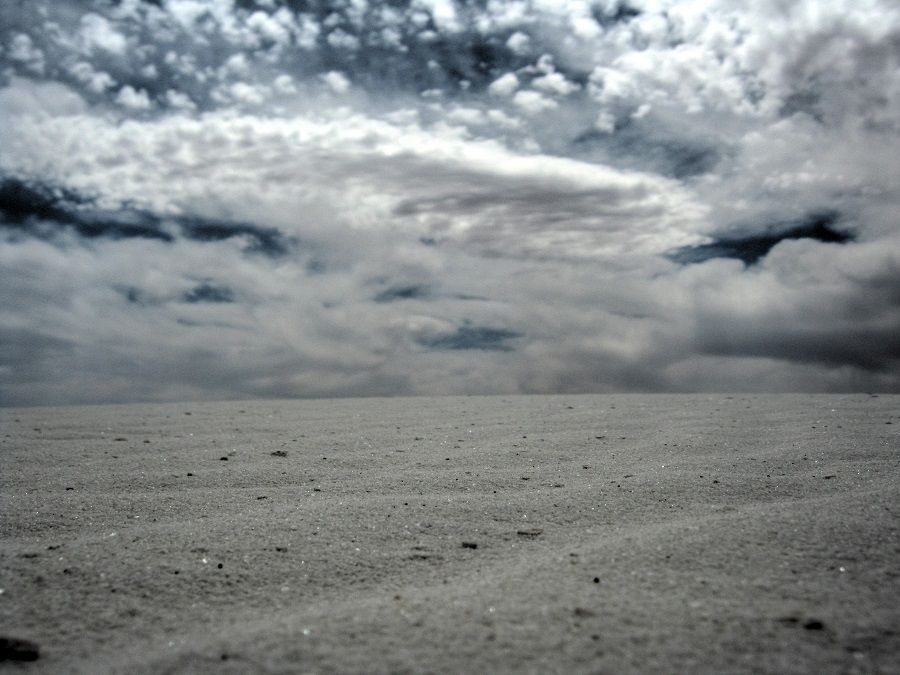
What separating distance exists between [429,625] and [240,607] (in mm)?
596

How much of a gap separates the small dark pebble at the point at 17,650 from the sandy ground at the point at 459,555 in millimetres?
11

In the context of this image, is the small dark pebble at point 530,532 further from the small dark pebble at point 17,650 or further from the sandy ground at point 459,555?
the small dark pebble at point 17,650

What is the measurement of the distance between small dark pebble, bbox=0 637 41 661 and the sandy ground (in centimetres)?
1

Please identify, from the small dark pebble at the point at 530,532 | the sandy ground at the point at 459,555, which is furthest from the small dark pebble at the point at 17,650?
the small dark pebble at the point at 530,532

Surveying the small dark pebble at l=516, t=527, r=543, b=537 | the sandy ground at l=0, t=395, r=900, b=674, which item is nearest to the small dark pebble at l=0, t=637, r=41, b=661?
the sandy ground at l=0, t=395, r=900, b=674

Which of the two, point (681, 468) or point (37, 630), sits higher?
point (681, 468)

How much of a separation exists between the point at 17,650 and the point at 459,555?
1272mm

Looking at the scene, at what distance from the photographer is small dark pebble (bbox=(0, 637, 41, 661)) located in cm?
168

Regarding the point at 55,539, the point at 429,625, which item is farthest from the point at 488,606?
the point at 55,539

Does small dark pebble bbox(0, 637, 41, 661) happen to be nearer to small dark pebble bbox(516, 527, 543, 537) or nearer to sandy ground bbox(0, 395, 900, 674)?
sandy ground bbox(0, 395, 900, 674)

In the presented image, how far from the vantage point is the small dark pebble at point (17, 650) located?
1681 millimetres

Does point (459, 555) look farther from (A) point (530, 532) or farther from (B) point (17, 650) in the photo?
(B) point (17, 650)

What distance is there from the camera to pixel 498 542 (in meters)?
2.40

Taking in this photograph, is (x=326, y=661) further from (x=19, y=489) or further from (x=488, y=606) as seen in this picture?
(x=19, y=489)
